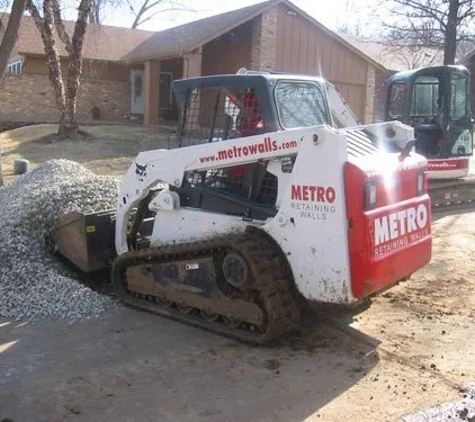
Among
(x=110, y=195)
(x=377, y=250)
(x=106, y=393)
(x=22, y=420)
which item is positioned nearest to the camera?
(x=22, y=420)

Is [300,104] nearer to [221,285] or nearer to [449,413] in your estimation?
[221,285]

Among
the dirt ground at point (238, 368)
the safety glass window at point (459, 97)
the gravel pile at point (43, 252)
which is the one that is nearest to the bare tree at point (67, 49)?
the safety glass window at point (459, 97)

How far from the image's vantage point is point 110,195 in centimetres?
729

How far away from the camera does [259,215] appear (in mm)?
5055

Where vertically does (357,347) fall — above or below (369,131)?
below

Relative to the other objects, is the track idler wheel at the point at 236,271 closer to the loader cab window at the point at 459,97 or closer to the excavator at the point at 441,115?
the excavator at the point at 441,115

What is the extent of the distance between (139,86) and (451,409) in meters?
28.3

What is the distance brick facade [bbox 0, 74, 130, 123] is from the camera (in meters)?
27.5

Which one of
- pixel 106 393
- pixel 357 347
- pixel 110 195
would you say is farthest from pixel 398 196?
pixel 110 195

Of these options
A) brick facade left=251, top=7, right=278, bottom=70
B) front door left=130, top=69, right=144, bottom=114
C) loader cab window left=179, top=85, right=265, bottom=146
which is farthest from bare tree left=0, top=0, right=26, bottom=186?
front door left=130, top=69, right=144, bottom=114

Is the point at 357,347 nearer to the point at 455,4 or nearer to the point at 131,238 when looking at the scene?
the point at 131,238

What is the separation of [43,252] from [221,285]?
8.07 ft

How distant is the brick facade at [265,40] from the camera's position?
908 inches

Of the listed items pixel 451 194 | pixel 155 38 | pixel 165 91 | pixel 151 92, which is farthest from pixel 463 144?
pixel 155 38
